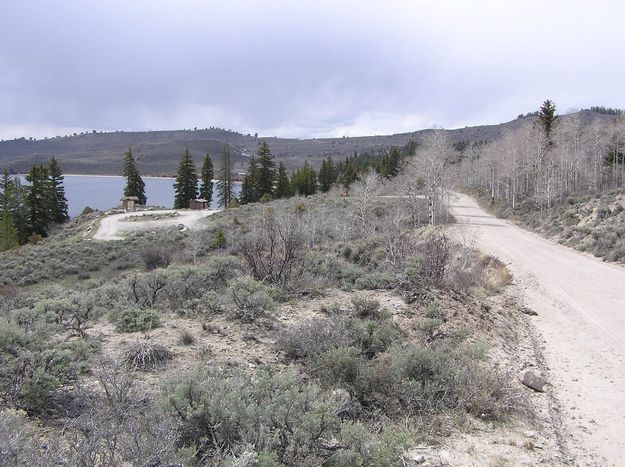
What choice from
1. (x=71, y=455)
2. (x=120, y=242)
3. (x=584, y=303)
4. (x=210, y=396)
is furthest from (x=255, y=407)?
(x=120, y=242)

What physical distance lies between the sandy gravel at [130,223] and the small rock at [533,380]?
123 ft

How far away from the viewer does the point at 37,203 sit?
51.1m

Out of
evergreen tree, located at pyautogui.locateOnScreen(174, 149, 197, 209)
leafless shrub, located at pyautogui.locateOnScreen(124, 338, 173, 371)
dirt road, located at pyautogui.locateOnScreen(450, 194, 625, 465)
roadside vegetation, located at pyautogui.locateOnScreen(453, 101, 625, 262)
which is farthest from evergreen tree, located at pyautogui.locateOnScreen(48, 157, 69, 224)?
leafless shrub, located at pyautogui.locateOnScreen(124, 338, 173, 371)

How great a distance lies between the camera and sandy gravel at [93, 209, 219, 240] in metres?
41.8

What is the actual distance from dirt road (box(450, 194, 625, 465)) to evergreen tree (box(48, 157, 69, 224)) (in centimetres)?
5453

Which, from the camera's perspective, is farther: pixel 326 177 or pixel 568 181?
pixel 326 177

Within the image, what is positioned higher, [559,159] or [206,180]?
[559,159]

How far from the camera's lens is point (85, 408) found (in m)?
4.61

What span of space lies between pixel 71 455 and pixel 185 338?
151 inches

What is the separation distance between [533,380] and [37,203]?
189 ft

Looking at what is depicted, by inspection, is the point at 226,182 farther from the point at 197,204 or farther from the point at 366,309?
the point at 366,309

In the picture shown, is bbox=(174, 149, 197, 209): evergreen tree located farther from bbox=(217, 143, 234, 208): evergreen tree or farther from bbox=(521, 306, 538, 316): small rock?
→ bbox=(521, 306, 538, 316): small rock

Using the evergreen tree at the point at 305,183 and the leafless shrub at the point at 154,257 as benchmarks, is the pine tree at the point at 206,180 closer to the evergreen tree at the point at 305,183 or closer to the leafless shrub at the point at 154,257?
the evergreen tree at the point at 305,183

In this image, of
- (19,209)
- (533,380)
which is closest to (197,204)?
(19,209)
